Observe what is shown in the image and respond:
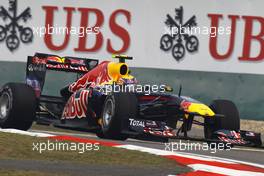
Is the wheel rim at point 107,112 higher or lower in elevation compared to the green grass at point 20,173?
higher

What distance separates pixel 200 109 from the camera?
44.3 ft

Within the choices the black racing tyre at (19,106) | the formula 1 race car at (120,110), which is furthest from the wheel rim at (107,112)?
the black racing tyre at (19,106)

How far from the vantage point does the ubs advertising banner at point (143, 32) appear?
19578 millimetres

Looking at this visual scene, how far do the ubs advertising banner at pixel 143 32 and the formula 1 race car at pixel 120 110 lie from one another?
4291 mm

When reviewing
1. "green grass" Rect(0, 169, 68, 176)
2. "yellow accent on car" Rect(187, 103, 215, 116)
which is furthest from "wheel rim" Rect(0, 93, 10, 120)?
"green grass" Rect(0, 169, 68, 176)

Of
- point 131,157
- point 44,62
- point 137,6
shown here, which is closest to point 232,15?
point 137,6

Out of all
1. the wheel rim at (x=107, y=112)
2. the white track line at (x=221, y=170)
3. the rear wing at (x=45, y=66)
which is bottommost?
the white track line at (x=221, y=170)

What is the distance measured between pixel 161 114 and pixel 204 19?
6.42 m

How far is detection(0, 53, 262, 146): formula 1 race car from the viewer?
42.8ft

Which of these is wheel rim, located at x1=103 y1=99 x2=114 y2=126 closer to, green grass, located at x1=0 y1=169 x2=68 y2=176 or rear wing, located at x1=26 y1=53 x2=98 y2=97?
rear wing, located at x1=26 y1=53 x2=98 y2=97

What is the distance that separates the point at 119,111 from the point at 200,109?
4.77 ft

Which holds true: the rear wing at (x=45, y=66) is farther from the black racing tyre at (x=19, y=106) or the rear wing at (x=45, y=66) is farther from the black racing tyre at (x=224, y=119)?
the black racing tyre at (x=224, y=119)

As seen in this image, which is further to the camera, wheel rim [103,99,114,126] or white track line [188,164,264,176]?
wheel rim [103,99,114,126]

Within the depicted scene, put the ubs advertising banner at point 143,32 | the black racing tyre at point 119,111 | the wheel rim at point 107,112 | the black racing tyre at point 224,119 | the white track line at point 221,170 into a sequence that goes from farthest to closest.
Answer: the ubs advertising banner at point 143,32, the black racing tyre at point 224,119, the wheel rim at point 107,112, the black racing tyre at point 119,111, the white track line at point 221,170
